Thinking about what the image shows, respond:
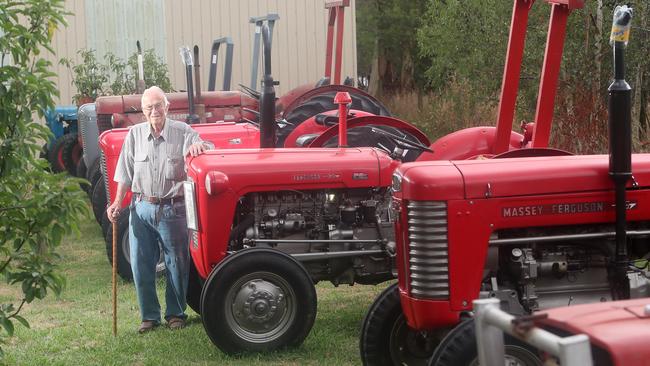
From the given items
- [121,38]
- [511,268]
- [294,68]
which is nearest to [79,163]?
[121,38]

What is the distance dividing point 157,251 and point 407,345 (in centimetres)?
245

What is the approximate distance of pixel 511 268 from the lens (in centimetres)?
523

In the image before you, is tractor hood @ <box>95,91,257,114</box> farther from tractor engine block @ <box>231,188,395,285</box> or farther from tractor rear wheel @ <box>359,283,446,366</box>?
tractor rear wheel @ <box>359,283,446,366</box>

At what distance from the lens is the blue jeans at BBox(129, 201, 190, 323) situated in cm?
729

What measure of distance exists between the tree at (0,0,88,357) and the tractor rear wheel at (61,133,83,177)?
10657 millimetres

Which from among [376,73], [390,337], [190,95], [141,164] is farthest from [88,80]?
[376,73]

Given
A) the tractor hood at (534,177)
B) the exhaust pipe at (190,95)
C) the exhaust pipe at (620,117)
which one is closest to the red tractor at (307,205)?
the tractor hood at (534,177)

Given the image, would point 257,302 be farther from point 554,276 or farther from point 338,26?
point 338,26

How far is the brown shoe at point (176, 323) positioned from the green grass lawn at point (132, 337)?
5cm

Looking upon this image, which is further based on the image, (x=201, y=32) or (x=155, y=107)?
(x=201, y=32)

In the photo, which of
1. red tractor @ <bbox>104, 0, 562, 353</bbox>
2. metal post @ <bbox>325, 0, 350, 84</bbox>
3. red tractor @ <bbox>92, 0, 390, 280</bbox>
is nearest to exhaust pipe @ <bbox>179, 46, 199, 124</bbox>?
red tractor @ <bbox>92, 0, 390, 280</bbox>

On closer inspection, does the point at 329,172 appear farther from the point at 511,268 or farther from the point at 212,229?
the point at 511,268

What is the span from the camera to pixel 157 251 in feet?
24.8

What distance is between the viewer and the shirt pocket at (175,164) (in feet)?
24.0
